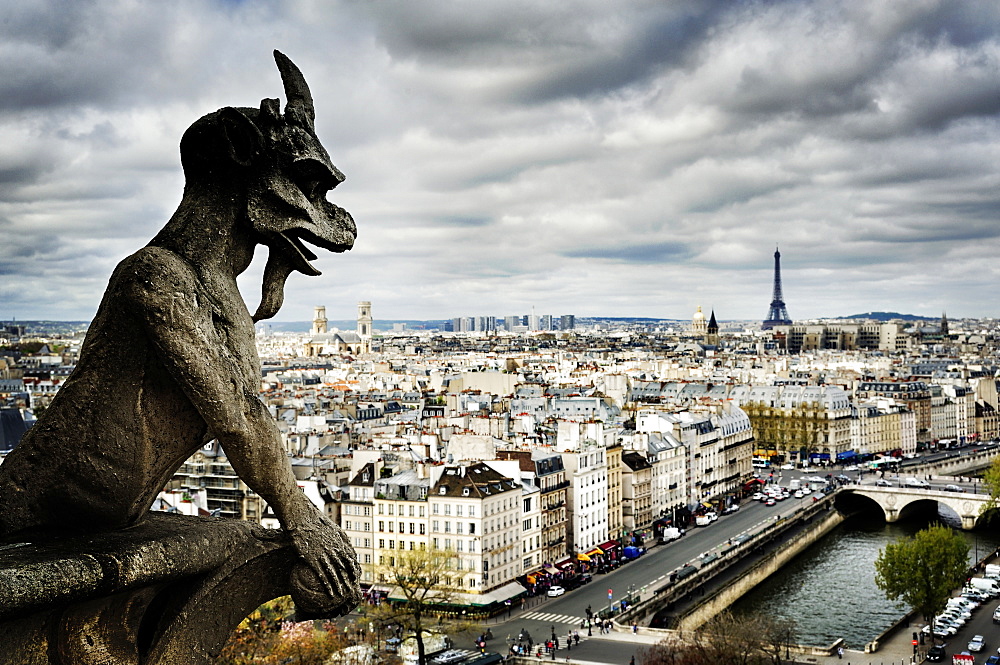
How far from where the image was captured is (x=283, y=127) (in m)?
3.84

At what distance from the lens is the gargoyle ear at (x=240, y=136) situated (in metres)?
3.73

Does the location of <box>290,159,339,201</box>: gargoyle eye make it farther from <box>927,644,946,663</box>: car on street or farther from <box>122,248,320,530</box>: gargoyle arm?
<box>927,644,946,663</box>: car on street

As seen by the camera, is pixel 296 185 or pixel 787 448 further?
pixel 787 448

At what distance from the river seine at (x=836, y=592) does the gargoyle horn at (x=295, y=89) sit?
1223 inches

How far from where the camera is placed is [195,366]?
3.42 m

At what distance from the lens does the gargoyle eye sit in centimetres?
387

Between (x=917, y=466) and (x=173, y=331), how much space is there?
72.5m


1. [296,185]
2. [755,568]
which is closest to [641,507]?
[755,568]

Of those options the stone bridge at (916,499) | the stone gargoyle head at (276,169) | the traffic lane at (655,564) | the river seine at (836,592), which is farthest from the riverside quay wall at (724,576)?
the stone gargoyle head at (276,169)

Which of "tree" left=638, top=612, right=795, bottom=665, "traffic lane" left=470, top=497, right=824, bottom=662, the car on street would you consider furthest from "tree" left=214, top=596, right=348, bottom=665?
the car on street

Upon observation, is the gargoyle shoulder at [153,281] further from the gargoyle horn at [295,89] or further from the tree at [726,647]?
the tree at [726,647]

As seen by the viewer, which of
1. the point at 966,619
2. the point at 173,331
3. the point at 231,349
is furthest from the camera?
the point at 966,619

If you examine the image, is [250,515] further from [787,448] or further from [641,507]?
[787,448]

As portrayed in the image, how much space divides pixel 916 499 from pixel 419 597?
3425cm
